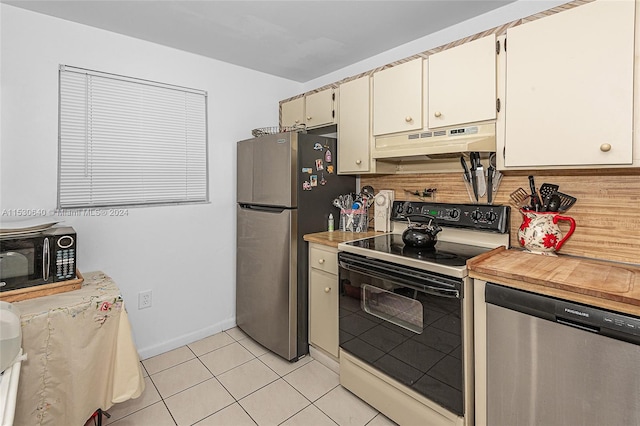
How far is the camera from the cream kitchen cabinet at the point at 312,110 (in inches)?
101

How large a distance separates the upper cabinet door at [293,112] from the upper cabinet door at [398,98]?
2.81ft

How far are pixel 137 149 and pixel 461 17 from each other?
238cm

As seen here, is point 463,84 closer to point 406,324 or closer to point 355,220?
point 355,220

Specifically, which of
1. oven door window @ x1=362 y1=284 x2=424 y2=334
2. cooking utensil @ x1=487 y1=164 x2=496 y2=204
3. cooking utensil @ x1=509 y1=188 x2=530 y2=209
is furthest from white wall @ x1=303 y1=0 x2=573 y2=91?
oven door window @ x1=362 y1=284 x2=424 y2=334

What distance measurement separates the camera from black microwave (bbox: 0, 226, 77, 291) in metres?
1.56

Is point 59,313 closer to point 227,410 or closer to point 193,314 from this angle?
point 227,410

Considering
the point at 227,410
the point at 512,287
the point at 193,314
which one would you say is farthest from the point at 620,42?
the point at 193,314

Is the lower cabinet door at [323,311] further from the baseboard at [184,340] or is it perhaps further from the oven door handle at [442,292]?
the baseboard at [184,340]

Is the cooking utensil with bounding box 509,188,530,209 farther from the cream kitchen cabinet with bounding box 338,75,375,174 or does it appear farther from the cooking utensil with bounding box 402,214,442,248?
the cream kitchen cabinet with bounding box 338,75,375,174

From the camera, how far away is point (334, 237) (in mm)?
2244

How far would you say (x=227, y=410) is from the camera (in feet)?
6.12

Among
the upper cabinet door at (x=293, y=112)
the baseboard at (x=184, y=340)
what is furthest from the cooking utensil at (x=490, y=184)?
the baseboard at (x=184, y=340)

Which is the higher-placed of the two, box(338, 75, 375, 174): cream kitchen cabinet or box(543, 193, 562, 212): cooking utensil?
box(338, 75, 375, 174): cream kitchen cabinet

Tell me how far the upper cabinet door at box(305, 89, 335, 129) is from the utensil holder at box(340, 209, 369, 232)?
75 cm
